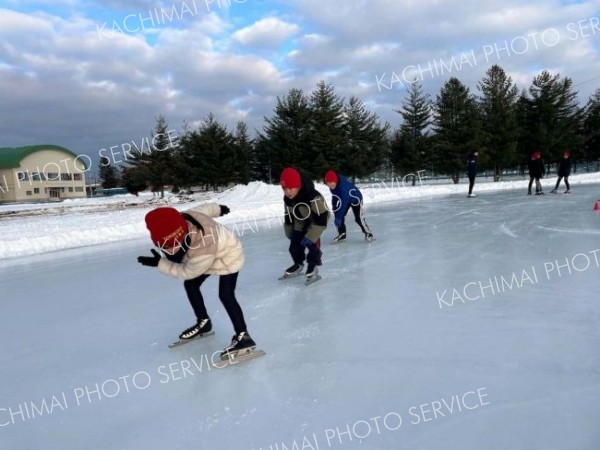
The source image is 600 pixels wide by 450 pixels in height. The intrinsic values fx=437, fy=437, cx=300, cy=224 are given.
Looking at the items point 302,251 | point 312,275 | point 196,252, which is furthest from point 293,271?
point 196,252

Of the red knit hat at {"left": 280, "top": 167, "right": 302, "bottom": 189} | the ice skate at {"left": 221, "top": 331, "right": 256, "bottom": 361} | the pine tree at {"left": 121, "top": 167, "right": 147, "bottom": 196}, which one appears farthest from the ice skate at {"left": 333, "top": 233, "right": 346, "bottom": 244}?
the pine tree at {"left": 121, "top": 167, "right": 147, "bottom": 196}

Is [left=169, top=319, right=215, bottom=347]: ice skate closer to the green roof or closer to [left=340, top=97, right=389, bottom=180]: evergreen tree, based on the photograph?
[left=340, top=97, right=389, bottom=180]: evergreen tree

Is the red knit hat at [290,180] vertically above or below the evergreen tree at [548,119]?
below

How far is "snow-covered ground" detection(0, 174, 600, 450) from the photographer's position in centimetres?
183

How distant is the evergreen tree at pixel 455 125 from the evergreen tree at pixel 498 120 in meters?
1.13

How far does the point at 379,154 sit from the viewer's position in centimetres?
2825

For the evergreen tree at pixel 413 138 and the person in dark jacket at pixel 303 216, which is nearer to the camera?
the person in dark jacket at pixel 303 216

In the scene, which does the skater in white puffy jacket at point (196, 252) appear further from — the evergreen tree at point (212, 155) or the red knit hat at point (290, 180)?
the evergreen tree at point (212, 155)

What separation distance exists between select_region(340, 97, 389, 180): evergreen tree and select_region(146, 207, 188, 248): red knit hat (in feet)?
84.0

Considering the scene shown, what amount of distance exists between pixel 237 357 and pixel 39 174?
41555 millimetres

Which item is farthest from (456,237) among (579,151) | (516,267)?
(579,151)

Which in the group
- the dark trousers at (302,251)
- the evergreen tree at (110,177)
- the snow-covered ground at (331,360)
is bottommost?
the snow-covered ground at (331,360)

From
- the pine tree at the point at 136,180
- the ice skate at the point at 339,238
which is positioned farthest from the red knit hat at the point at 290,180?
the pine tree at the point at 136,180

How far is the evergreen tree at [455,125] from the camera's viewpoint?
26562 millimetres
